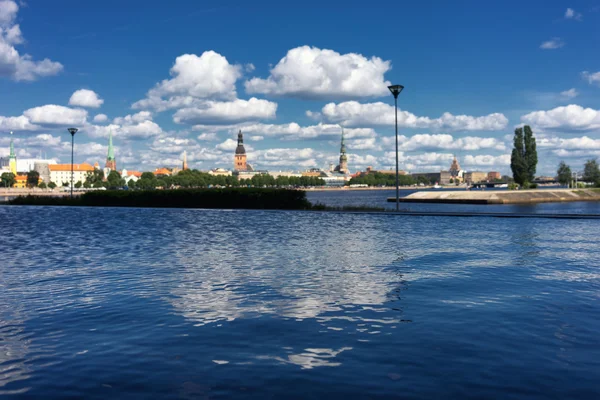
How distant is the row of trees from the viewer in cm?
13388

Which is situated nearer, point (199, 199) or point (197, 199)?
point (199, 199)

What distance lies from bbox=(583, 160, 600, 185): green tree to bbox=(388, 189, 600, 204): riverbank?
29.7 meters

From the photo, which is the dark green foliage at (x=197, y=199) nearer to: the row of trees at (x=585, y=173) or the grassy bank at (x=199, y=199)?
the grassy bank at (x=199, y=199)

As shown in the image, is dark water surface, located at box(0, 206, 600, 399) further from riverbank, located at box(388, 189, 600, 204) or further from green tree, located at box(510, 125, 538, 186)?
green tree, located at box(510, 125, 538, 186)

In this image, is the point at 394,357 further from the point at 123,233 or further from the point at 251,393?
the point at 123,233

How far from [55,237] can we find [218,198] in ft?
100

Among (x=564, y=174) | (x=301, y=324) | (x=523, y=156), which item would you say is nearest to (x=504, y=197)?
(x=523, y=156)

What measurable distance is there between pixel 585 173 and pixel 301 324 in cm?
15096

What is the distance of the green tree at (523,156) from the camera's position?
352ft

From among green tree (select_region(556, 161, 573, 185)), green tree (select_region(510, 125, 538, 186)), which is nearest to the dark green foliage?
green tree (select_region(510, 125, 538, 186))

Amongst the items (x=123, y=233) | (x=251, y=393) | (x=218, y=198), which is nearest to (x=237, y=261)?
(x=251, y=393)

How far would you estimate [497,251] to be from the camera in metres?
19.4

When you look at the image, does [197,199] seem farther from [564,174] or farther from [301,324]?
[564,174]

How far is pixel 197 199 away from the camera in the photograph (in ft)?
188
